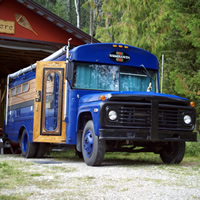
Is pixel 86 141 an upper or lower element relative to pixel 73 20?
lower

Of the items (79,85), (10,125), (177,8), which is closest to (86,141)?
(79,85)

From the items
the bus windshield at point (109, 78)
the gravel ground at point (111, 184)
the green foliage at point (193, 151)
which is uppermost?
the bus windshield at point (109, 78)

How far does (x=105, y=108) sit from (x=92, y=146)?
94 centimetres

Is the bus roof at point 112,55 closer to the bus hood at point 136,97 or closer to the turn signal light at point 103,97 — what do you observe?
the bus hood at point 136,97

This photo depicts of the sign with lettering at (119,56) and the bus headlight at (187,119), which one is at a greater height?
the sign with lettering at (119,56)

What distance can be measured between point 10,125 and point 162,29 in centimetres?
1018

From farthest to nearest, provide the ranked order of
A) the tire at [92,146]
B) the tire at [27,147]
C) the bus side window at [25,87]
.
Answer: the bus side window at [25,87] < the tire at [27,147] < the tire at [92,146]

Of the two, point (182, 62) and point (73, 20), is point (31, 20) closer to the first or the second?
point (182, 62)

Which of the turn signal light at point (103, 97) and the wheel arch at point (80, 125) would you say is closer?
the turn signal light at point (103, 97)

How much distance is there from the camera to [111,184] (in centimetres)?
596

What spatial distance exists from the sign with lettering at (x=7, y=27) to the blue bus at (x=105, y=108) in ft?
7.56

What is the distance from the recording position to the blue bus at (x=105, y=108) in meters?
8.25

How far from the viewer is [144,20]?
21.0m

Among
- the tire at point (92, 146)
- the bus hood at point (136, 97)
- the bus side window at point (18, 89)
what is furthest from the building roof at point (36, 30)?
the bus hood at point (136, 97)
